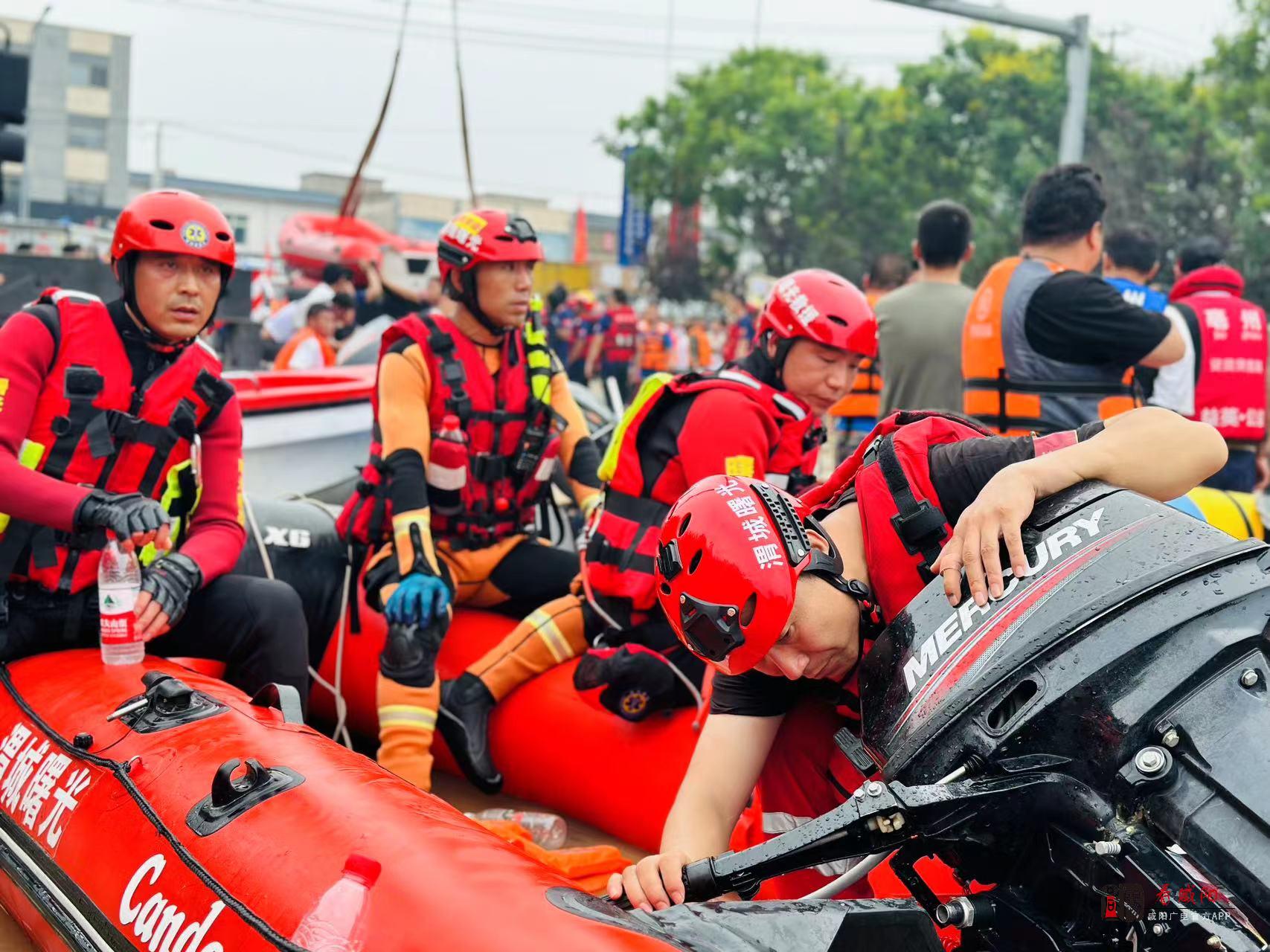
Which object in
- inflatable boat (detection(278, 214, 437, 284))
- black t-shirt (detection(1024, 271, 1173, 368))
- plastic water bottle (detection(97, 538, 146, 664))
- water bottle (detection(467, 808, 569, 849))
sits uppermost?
inflatable boat (detection(278, 214, 437, 284))

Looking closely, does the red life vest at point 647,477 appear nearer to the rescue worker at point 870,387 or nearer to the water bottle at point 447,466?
the water bottle at point 447,466

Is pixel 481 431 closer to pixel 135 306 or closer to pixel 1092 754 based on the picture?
pixel 135 306

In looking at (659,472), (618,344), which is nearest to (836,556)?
(659,472)

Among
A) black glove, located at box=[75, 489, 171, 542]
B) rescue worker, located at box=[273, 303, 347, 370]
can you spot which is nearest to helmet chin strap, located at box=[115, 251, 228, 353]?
black glove, located at box=[75, 489, 171, 542]

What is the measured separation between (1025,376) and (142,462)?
9.99 ft

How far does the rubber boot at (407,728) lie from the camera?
4.20 metres

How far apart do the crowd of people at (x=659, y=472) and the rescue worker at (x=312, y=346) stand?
538cm

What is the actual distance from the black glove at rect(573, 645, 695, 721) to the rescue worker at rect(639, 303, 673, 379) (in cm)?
1696

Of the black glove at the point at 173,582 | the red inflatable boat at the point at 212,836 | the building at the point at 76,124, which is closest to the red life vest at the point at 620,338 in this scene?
the black glove at the point at 173,582

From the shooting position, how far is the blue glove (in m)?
4.27

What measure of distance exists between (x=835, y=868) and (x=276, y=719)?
137cm

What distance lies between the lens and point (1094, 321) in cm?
457

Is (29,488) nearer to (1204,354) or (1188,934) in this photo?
(1188,934)

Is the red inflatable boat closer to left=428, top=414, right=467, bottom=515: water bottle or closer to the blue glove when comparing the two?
the blue glove
